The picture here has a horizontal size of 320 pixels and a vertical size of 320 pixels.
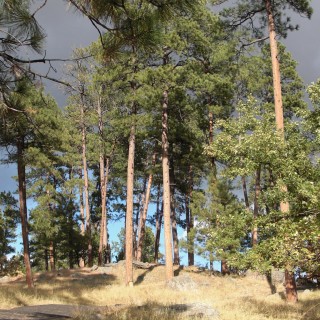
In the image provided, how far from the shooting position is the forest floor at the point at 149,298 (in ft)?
31.2

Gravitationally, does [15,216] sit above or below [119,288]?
above

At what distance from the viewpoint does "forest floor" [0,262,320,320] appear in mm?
9516

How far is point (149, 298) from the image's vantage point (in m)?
16.0

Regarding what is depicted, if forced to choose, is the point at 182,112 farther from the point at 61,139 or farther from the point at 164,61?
the point at 61,139

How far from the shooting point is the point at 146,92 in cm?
1948

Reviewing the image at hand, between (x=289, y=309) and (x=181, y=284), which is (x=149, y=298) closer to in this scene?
(x=181, y=284)

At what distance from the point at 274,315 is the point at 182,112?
1503 cm

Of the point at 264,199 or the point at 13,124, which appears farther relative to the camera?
the point at 264,199

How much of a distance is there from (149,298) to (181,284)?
3639 mm

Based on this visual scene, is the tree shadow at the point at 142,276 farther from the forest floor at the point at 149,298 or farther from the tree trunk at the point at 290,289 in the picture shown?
the tree trunk at the point at 290,289

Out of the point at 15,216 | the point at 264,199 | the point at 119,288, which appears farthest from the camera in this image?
the point at 15,216

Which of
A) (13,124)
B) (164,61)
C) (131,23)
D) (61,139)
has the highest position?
(164,61)

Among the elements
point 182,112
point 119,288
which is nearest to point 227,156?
point 119,288

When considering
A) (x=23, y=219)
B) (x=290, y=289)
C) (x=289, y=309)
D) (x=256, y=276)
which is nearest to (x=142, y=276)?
(x=256, y=276)
